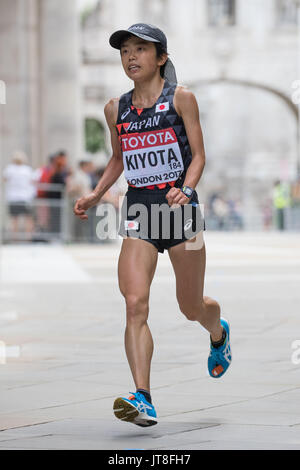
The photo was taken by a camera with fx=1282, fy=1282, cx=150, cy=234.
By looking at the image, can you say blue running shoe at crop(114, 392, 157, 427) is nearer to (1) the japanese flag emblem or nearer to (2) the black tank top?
(2) the black tank top

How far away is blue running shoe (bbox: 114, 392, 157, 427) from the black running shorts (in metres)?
0.81

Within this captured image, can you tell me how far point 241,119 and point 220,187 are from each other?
3698 mm

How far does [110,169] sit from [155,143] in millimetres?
419

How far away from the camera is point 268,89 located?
186 ft

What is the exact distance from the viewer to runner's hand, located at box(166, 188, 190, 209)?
18.2 feet

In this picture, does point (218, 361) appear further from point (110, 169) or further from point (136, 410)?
point (136, 410)

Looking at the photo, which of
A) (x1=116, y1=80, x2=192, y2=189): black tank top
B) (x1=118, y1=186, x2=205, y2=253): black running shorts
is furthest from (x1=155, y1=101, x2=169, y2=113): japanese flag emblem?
(x1=118, y1=186, x2=205, y2=253): black running shorts

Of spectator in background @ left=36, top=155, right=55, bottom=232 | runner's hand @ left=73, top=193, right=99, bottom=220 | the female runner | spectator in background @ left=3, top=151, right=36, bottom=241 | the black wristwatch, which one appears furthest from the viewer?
spectator in background @ left=36, top=155, right=55, bottom=232

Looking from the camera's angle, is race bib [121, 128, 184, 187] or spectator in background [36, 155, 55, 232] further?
spectator in background [36, 155, 55, 232]

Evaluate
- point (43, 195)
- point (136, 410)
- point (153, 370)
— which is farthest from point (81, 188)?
point (136, 410)

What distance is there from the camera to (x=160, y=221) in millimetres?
5746

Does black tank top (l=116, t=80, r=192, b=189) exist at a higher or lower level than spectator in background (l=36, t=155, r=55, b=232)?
higher
